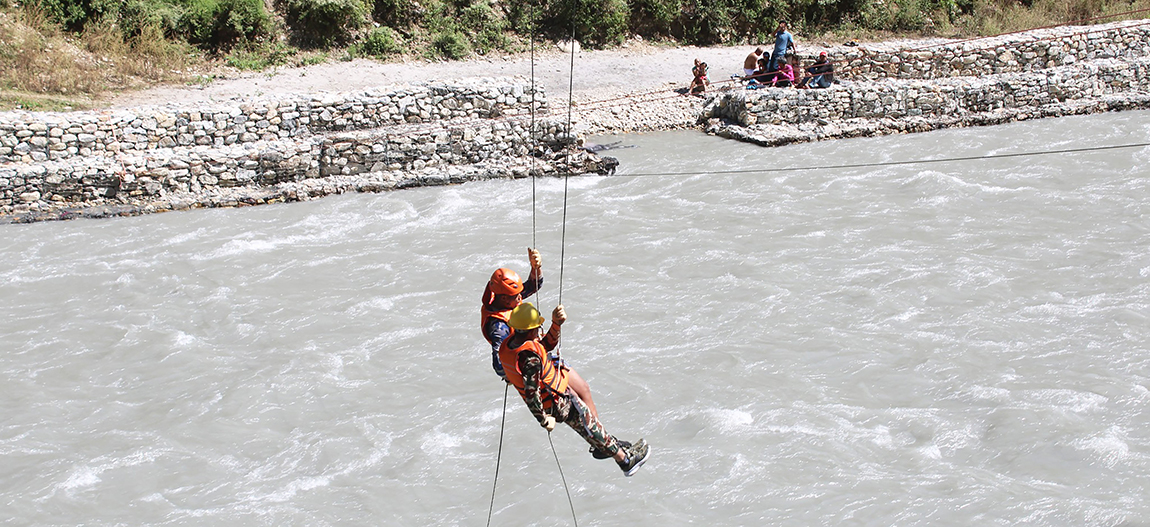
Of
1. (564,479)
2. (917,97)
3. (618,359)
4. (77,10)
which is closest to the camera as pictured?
(564,479)

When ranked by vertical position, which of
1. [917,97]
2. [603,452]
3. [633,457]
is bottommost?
[633,457]

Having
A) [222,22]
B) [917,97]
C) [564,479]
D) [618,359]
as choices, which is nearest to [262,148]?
[222,22]

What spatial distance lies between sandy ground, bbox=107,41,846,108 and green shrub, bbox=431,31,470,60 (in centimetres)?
28

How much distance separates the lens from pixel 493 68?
64.4ft

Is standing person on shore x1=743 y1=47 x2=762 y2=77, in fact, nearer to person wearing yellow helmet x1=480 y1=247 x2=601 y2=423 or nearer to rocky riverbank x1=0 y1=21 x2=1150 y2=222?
rocky riverbank x1=0 y1=21 x2=1150 y2=222

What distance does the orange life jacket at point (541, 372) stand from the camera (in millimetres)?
5258

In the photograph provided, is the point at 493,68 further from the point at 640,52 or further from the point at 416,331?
the point at 416,331

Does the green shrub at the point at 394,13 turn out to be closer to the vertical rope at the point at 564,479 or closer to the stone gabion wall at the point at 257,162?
the stone gabion wall at the point at 257,162

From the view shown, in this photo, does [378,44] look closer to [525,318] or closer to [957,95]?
[957,95]

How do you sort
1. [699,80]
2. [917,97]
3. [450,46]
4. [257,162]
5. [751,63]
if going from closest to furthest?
[257,162] → [917,97] → [751,63] → [699,80] → [450,46]

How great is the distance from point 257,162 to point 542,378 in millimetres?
8687

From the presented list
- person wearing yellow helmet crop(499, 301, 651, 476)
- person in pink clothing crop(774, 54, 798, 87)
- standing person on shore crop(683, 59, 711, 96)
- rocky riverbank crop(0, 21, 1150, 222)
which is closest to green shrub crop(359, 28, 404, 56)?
rocky riverbank crop(0, 21, 1150, 222)

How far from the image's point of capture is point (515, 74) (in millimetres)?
19172

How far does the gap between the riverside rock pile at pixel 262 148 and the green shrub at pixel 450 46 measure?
568 cm
